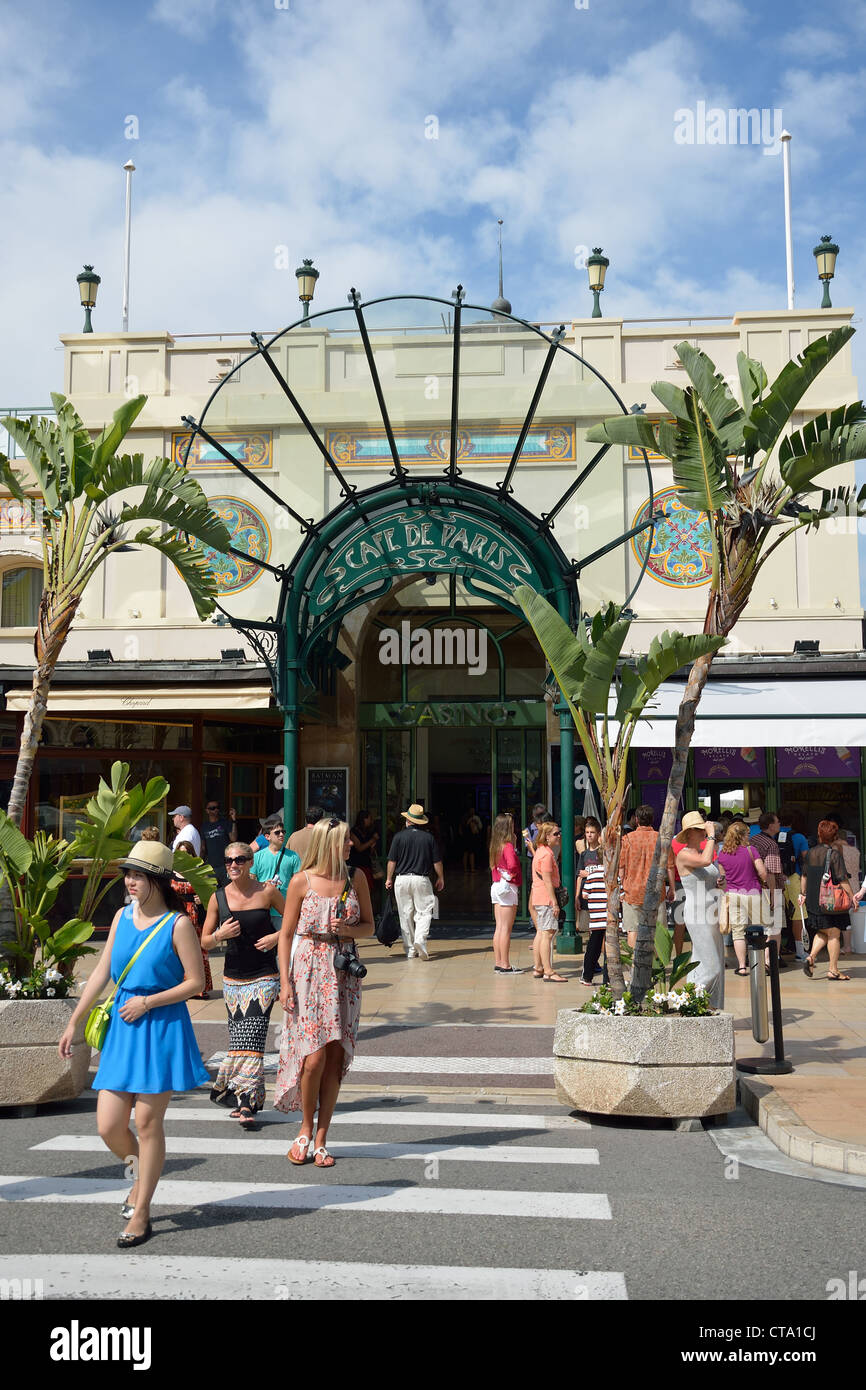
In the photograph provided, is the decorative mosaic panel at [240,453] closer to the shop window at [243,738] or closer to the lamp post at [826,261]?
the shop window at [243,738]

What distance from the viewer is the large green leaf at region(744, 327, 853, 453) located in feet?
26.1

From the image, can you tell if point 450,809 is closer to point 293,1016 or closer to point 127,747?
point 127,747

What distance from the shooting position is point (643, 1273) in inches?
185

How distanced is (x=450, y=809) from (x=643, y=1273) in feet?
62.4

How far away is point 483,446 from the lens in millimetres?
18406

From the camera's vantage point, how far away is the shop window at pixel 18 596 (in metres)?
19.7

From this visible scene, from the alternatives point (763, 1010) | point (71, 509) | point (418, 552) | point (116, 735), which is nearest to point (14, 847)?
point (71, 509)

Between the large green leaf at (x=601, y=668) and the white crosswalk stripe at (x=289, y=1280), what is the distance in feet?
14.1

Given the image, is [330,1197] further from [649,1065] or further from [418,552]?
[418,552]

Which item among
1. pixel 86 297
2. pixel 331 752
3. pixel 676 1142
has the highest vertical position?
pixel 86 297

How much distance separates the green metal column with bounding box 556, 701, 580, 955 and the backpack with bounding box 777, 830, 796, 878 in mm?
2535

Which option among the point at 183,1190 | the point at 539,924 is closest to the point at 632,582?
the point at 539,924

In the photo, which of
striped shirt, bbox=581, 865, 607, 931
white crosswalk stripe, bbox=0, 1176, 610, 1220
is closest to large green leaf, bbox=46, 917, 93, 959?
white crosswalk stripe, bbox=0, 1176, 610, 1220

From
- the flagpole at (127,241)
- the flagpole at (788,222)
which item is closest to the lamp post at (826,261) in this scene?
the flagpole at (788,222)
